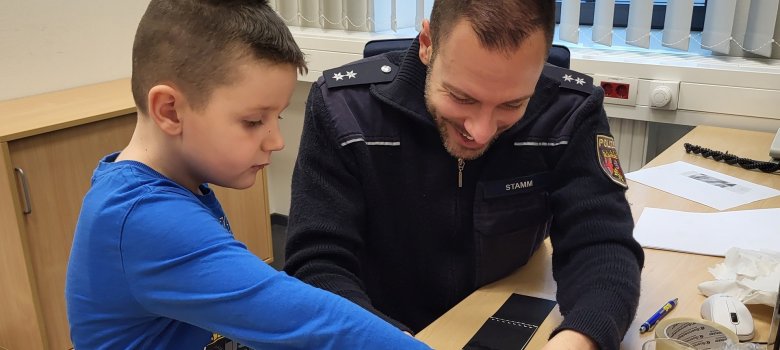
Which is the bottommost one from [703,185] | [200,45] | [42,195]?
[42,195]

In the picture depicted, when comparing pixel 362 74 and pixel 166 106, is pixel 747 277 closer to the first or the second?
pixel 362 74

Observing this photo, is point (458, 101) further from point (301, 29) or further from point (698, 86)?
point (301, 29)

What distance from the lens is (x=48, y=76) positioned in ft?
8.25

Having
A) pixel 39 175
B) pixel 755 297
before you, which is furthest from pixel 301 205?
pixel 39 175

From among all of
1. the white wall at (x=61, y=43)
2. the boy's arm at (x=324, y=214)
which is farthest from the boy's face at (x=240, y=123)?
the white wall at (x=61, y=43)

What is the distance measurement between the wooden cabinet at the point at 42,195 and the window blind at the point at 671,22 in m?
0.74

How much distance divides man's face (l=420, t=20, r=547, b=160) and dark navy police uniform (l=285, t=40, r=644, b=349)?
5 cm

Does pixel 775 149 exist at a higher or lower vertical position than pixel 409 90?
lower

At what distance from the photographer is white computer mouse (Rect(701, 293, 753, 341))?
105cm

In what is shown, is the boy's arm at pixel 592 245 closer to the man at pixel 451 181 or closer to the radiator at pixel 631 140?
the man at pixel 451 181

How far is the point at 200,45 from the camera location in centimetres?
85

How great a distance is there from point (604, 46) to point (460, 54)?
1.51 metres

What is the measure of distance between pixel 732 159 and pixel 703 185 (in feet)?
0.71

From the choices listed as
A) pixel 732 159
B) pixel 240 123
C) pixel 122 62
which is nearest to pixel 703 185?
pixel 732 159
